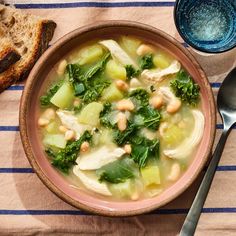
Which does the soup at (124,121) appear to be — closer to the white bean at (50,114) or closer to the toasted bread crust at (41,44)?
the white bean at (50,114)

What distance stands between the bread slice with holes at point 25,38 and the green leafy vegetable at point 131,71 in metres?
0.45

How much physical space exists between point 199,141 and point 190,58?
39 centimetres

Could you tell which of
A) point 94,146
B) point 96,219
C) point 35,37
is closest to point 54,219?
point 96,219

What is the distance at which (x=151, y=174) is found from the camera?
2.68 meters

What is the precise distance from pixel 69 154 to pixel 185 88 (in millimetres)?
621

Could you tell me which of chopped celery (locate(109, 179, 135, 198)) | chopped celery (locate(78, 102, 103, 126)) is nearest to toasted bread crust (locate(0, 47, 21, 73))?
chopped celery (locate(78, 102, 103, 126))

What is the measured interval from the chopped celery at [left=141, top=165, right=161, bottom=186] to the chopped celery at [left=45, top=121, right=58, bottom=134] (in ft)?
1.49

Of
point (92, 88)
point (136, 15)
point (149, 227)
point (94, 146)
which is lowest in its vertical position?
point (149, 227)

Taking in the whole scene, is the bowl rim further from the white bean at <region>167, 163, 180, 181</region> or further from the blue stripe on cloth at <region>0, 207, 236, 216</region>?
the blue stripe on cloth at <region>0, 207, 236, 216</region>

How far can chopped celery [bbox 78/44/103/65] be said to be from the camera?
8.97ft

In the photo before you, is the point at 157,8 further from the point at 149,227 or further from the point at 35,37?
the point at 149,227

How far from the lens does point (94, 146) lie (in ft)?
8.94

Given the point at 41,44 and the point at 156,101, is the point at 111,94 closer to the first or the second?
the point at 156,101

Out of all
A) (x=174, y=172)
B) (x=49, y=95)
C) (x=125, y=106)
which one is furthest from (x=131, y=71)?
(x=174, y=172)
